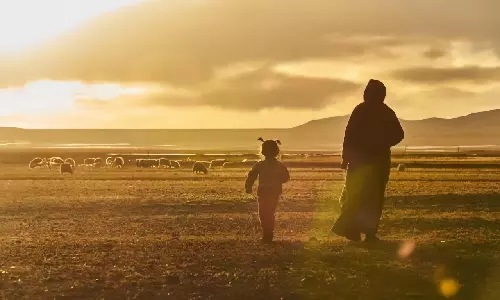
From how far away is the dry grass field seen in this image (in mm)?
8766

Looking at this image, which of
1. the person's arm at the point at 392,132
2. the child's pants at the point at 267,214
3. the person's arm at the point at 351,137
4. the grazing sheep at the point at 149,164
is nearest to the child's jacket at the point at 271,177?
the child's pants at the point at 267,214

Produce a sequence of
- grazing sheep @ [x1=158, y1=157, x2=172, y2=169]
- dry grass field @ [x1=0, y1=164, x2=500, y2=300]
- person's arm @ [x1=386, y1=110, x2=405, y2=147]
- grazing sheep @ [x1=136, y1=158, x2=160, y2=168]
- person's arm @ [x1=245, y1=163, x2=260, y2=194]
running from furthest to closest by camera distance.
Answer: grazing sheep @ [x1=136, y1=158, x2=160, y2=168], grazing sheep @ [x1=158, y1=157, x2=172, y2=169], person's arm @ [x1=245, y1=163, x2=260, y2=194], person's arm @ [x1=386, y1=110, x2=405, y2=147], dry grass field @ [x1=0, y1=164, x2=500, y2=300]

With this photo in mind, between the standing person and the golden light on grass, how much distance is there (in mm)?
3320

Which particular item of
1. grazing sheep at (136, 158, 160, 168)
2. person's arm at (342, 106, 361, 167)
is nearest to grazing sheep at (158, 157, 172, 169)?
grazing sheep at (136, 158, 160, 168)

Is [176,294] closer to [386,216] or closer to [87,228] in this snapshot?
[87,228]

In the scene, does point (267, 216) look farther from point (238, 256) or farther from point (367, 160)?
point (238, 256)

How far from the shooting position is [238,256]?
1156cm

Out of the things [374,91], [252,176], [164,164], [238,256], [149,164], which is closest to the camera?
[238,256]

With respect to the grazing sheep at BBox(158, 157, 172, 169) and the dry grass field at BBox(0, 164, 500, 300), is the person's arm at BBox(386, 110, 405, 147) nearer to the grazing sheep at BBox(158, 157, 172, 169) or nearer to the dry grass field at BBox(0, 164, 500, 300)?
the dry grass field at BBox(0, 164, 500, 300)

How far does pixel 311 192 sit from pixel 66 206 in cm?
1072

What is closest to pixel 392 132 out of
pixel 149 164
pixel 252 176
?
pixel 252 176

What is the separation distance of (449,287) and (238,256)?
365 cm

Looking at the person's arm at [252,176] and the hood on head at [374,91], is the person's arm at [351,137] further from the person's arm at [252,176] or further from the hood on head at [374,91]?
the person's arm at [252,176]

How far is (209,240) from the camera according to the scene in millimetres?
14266
